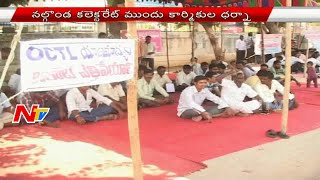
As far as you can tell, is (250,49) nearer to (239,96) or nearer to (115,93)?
(239,96)

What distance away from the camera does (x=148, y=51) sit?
38.7ft

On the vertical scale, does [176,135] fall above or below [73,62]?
below

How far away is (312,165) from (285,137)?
1181mm

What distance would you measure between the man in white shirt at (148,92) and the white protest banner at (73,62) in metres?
4.99

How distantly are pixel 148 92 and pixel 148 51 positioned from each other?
138 inches

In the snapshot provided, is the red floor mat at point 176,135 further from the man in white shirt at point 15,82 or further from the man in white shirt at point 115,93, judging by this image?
the man in white shirt at point 15,82

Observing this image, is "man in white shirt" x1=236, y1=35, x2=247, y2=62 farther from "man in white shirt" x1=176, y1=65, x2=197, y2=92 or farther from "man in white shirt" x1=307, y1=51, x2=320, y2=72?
"man in white shirt" x1=176, y1=65, x2=197, y2=92

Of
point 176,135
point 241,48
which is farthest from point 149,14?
point 241,48

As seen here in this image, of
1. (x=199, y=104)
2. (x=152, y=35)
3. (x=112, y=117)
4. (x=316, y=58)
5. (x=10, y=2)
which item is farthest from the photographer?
(x=316, y=58)

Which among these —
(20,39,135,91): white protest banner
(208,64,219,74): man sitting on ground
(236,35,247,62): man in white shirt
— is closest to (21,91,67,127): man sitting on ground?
(208,64,219,74): man sitting on ground

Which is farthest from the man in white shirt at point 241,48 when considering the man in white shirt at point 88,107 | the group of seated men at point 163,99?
the man in white shirt at point 88,107

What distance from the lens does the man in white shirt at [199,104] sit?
23.3 feet

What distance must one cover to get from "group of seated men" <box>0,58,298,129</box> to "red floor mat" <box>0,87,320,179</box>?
186 millimetres

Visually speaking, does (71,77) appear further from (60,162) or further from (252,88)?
(252,88)
